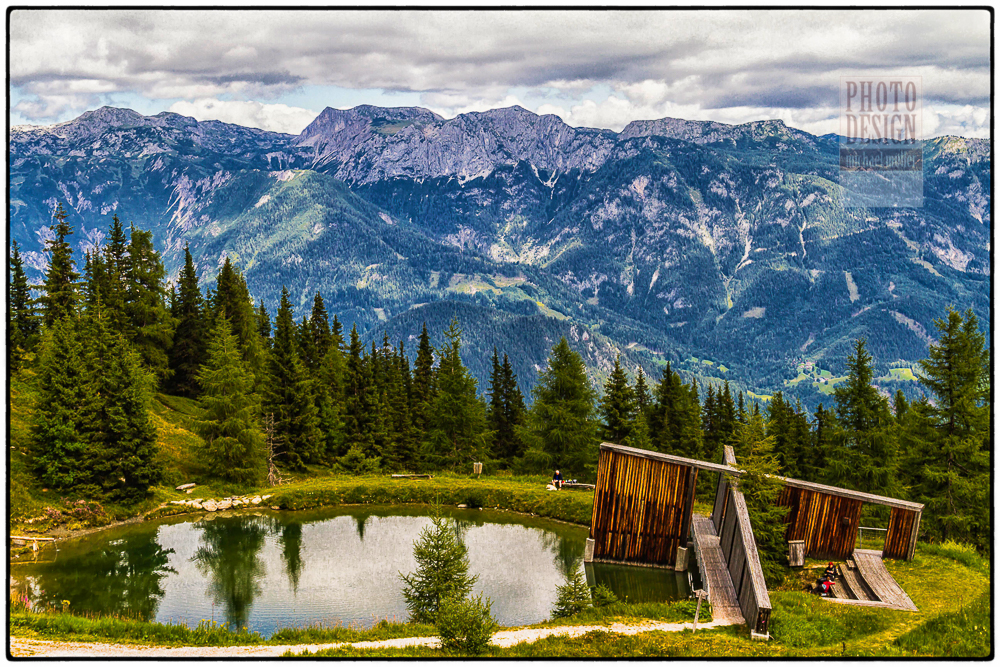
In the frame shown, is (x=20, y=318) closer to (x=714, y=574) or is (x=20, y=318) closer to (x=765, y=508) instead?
(x=714, y=574)

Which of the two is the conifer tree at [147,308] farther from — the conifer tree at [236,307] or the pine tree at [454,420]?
the pine tree at [454,420]

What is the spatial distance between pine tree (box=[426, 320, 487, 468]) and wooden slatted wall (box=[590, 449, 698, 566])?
23.0 meters

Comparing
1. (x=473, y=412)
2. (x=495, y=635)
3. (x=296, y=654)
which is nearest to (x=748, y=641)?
(x=495, y=635)

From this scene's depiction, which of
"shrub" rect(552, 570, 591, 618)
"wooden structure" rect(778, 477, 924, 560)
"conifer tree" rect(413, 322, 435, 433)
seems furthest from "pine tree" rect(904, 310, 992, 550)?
"conifer tree" rect(413, 322, 435, 433)

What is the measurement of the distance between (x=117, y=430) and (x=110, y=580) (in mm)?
11168

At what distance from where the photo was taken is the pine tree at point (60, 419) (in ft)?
123

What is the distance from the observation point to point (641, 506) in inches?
1276

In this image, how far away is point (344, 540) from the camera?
36219mm

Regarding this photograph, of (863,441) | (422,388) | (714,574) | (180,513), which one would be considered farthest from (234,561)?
(863,441)

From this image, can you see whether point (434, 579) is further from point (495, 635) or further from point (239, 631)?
point (239, 631)

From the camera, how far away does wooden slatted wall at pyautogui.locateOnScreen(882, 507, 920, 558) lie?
3036cm

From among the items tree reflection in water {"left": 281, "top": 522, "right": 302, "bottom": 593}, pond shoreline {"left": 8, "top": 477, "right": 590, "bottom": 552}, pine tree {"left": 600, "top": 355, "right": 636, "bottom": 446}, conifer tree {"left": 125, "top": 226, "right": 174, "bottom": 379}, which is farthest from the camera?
conifer tree {"left": 125, "top": 226, "right": 174, "bottom": 379}

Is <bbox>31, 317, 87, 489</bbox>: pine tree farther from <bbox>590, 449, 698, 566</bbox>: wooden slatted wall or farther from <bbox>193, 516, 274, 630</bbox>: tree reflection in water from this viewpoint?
<bbox>590, 449, 698, 566</bbox>: wooden slatted wall

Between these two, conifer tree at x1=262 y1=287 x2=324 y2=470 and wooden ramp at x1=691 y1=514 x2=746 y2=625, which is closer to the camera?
wooden ramp at x1=691 y1=514 x2=746 y2=625
